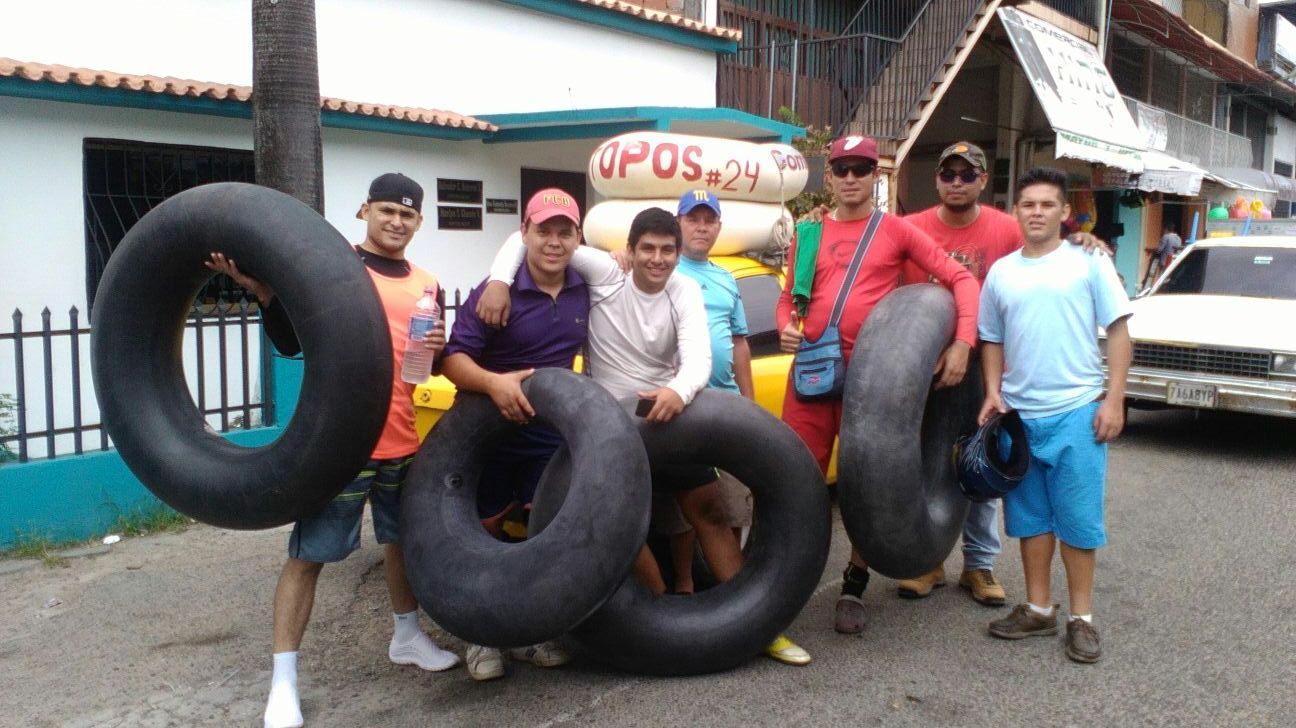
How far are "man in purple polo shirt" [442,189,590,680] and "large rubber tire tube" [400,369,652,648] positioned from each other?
7.5 inches

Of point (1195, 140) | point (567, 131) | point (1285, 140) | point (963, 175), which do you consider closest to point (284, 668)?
point (963, 175)

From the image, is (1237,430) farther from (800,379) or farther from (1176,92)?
(1176,92)

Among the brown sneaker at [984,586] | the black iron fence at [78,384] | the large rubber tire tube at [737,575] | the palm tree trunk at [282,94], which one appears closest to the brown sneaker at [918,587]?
the brown sneaker at [984,586]

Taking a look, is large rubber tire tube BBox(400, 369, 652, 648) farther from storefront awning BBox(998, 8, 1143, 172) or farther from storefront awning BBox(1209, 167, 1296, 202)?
storefront awning BBox(1209, 167, 1296, 202)

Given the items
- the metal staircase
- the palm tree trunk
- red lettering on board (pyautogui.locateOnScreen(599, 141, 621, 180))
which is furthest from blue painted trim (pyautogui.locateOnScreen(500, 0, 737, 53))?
red lettering on board (pyautogui.locateOnScreen(599, 141, 621, 180))

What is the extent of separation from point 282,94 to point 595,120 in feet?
13.8

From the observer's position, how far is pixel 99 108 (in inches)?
300

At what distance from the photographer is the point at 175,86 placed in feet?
24.8

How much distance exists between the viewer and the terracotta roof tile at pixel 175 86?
6.87m

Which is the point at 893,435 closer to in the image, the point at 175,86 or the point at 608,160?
the point at 608,160

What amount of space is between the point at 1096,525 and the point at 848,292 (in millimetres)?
1376

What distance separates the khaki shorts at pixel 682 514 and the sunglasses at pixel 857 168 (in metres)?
1.36

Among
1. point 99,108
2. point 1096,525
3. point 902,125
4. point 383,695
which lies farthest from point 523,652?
point 902,125

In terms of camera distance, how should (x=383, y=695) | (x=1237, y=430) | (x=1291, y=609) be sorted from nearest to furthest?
(x=383, y=695), (x=1291, y=609), (x=1237, y=430)
